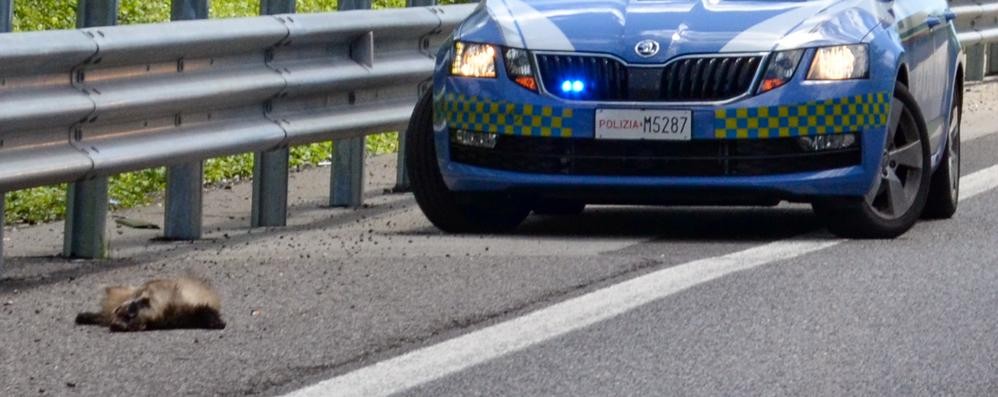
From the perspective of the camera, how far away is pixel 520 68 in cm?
928

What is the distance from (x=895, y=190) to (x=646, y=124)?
101 centimetres

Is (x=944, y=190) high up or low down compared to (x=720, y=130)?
down

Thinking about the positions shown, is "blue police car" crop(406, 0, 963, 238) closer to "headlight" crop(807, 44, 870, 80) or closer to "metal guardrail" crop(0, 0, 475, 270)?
"headlight" crop(807, 44, 870, 80)

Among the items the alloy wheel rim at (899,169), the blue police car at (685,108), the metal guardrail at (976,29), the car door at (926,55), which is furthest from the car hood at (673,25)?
the metal guardrail at (976,29)

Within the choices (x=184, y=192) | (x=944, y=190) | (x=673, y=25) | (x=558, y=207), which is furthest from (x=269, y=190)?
(x=944, y=190)

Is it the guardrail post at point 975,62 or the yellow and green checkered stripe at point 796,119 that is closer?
the yellow and green checkered stripe at point 796,119

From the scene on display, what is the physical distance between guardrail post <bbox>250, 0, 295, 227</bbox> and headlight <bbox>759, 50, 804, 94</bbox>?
1.91m

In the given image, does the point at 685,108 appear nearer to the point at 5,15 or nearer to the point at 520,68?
the point at 520,68

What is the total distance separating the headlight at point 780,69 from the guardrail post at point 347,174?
2204 millimetres

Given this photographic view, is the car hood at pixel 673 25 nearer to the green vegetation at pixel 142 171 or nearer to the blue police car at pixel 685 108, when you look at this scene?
the blue police car at pixel 685 108

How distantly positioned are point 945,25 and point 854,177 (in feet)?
5.36

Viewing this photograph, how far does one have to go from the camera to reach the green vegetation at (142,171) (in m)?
10.3

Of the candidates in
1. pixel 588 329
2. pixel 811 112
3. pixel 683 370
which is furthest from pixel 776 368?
pixel 811 112

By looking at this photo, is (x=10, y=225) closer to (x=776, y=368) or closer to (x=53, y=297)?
(x=53, y=297)
